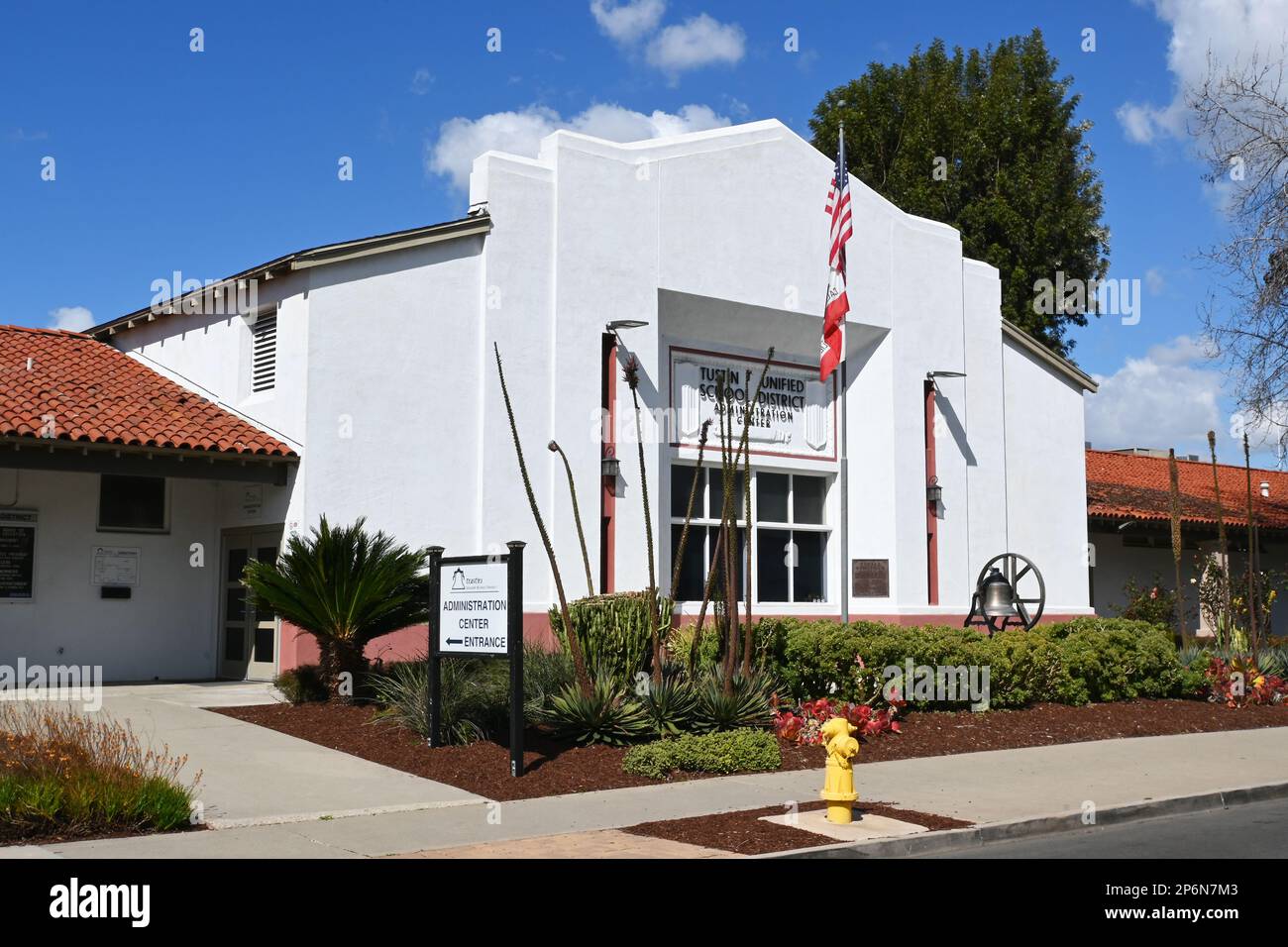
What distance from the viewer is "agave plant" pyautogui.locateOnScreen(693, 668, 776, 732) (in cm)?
1326

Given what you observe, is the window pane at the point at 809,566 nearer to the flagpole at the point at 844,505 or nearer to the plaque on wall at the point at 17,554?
the flagpole at the point at 844,505

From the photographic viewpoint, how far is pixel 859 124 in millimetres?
34000

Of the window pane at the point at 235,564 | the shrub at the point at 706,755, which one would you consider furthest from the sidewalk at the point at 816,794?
the window pane at the point at 235,564

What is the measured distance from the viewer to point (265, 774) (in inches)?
435

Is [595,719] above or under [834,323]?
under

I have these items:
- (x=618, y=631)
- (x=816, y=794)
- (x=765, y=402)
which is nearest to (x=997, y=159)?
(x=765, y=402)

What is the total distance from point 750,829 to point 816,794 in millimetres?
1771

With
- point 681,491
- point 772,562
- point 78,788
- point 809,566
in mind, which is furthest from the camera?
point 809,566

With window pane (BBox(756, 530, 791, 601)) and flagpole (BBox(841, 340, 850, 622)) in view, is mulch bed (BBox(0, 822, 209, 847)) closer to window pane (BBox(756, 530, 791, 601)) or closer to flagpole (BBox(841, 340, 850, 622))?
flagpole (BBox(841, 340, 850, 622))

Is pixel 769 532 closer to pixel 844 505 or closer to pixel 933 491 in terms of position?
pixel 844 505

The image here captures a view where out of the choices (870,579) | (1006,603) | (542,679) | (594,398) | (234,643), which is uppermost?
(594,398)

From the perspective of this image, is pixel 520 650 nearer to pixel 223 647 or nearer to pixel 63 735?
pixel 63 735

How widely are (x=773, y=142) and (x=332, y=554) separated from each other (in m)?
11.1
